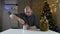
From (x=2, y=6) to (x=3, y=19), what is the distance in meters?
0.28

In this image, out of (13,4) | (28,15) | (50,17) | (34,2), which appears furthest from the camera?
(50,17)

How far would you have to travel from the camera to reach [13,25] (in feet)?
8.44

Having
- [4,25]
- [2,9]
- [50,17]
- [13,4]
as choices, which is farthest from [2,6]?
[50,17]

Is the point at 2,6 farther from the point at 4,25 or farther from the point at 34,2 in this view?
the point at 34,2

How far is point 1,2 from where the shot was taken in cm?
259

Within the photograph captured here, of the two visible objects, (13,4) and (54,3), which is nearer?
(13,4)

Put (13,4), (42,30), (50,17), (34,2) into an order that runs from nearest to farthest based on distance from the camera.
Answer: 1. (42,30)
2. (13,4)
3. (34,2)
4. (50,17)

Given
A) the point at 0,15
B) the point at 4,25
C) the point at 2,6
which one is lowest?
the point at 4,25

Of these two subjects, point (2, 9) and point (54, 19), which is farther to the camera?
point (54, 19)

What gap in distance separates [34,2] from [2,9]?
78cm

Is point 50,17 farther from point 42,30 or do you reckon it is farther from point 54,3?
point 42,30

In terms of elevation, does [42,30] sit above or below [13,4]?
below

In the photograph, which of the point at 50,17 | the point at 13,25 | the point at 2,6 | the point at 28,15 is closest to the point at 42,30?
the point at 28,15

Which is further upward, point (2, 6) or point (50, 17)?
point (2, 6)
